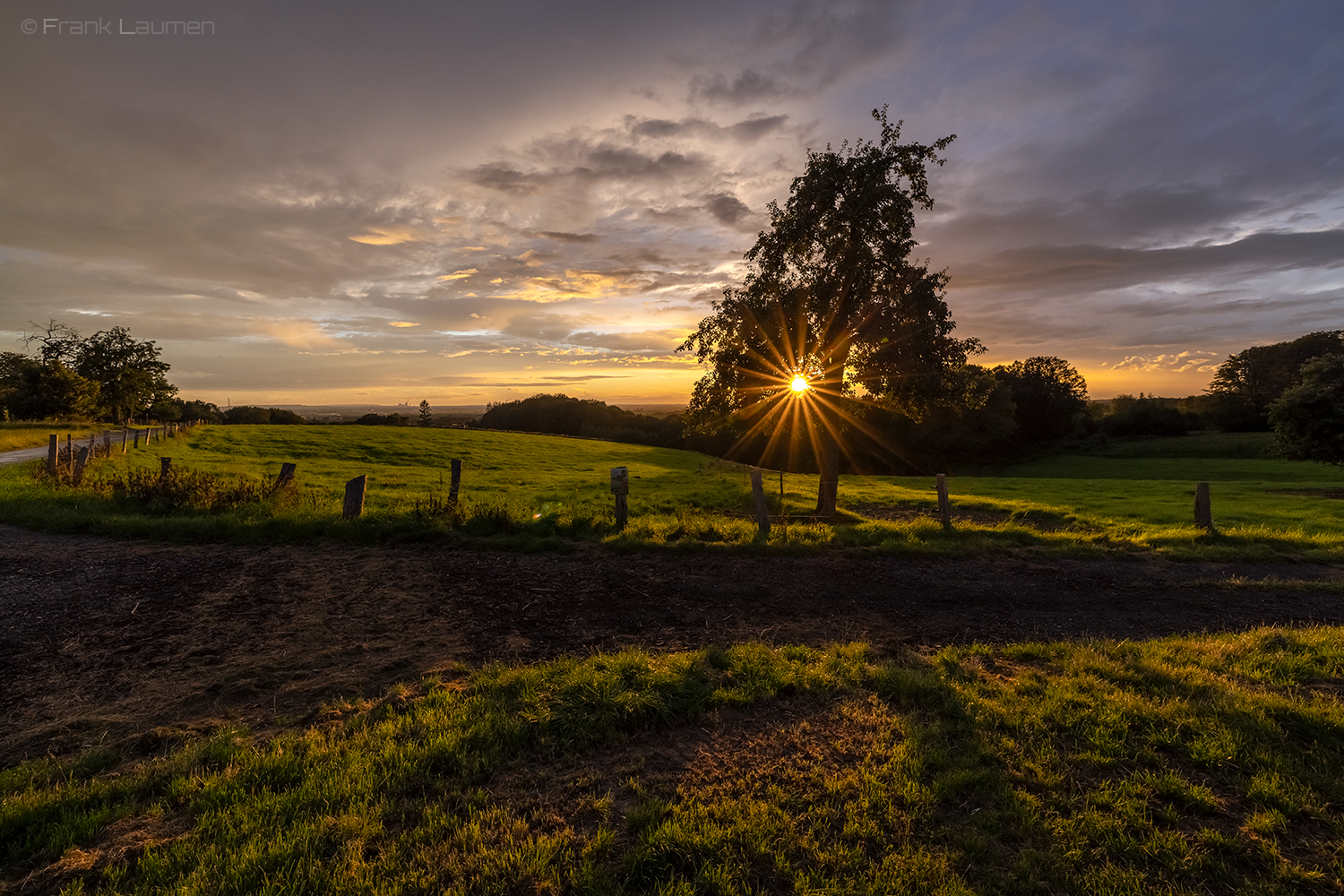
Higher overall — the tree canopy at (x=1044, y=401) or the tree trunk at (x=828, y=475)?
the tree canopy at (x=1044, y=401)

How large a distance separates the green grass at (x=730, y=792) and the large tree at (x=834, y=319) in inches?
465

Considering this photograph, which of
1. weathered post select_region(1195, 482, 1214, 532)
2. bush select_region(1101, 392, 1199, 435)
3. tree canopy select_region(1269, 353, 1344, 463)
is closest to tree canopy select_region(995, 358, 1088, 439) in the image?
bush select_region(1101, 392, 1199, 435)

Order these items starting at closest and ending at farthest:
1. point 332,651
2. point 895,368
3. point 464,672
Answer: point 464,672
point 332,651
point 895,368

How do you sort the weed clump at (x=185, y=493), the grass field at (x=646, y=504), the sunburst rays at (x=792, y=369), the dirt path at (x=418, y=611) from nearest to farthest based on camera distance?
the dirt path at (x=418, y=611) → the grass field at (x=646, y=504) → the weed clump at (x=185, y=493) → the sunburst rays at (x=792, y=369)

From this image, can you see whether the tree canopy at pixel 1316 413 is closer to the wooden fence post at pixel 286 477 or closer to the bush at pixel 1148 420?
the wooden fence post at pixel 286 477

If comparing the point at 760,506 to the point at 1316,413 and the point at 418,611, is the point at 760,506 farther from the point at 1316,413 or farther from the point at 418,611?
the point at 1316,413

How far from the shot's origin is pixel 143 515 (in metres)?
13.3

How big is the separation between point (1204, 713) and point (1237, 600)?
6696 millimetres

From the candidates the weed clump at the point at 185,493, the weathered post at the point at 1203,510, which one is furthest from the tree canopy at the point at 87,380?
the weathered post at the point at 1203,510

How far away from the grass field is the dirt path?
101 cm

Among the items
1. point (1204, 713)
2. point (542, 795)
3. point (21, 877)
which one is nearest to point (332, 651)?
point (21, 877)

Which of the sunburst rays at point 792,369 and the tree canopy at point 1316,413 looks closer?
the sunburst rays at point 792,369

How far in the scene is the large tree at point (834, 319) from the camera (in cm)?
1587

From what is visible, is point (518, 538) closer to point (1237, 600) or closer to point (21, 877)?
point (21, 877)
